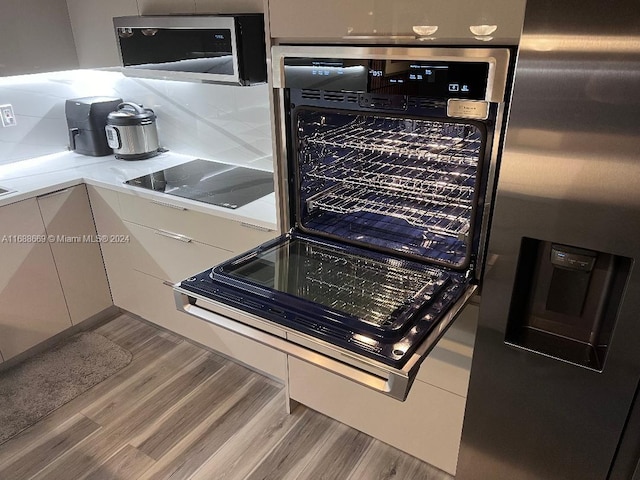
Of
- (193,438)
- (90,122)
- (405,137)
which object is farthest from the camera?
(90,122)

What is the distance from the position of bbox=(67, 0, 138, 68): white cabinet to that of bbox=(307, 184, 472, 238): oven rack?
130 centimetres

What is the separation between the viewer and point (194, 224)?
208cm

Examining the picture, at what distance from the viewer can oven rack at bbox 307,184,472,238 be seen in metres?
1.48

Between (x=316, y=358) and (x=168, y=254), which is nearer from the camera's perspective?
(x=316, y=358)

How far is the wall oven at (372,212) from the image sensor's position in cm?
116

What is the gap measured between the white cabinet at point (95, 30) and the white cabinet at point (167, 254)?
0.64 metres

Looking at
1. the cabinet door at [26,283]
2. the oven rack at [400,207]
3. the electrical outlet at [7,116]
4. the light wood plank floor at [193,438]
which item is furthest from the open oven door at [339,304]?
the electrical outlet at [7,116]

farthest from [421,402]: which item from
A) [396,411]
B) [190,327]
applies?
[190,327]

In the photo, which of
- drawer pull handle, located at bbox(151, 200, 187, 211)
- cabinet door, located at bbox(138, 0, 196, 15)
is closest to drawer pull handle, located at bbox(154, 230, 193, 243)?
drawer pull handle, located at bbox(151, 200, 187, 211)

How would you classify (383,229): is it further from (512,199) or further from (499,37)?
(499,37)

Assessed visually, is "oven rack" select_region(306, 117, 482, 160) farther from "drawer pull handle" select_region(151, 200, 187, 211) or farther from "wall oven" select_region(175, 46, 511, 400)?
"drawer pull handle" select_region(151, 200, 187, 211)

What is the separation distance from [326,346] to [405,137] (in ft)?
2.27

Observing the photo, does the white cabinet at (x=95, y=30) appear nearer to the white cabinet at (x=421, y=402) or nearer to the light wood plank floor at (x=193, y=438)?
the light wood plank floor at (x=193, y=438)

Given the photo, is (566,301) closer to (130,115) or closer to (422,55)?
(422,55)
